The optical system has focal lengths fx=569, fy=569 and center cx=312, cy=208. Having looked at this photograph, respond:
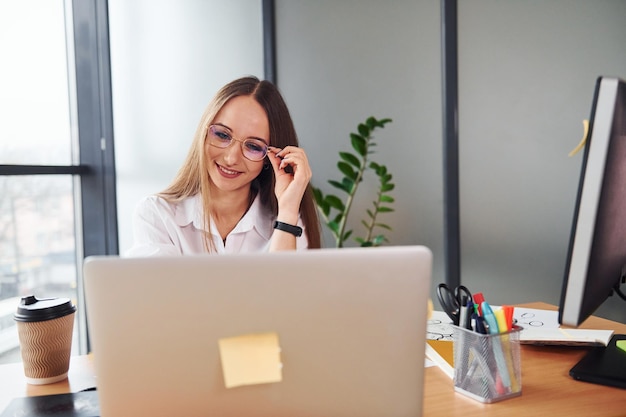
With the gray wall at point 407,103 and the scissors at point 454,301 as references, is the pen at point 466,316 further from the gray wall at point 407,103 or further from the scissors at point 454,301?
the gray wall at point 407,103

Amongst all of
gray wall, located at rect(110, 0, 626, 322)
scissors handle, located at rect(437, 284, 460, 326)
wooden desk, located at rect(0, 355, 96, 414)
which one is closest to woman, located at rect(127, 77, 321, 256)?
wooden desk, located at rect(0, 355, 96, 414)

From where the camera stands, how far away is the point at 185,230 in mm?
1939

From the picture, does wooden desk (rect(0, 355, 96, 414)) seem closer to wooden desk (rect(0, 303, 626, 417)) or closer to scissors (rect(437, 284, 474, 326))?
wooden desk (rect(0, 303, 626, 417))

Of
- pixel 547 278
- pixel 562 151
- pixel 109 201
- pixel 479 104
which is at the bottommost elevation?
pixel 547 278

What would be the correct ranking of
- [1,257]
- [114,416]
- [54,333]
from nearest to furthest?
1. [114,416]
2. [54,333]
3. [1,257]

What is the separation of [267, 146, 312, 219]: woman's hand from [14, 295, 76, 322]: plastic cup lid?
82 cm

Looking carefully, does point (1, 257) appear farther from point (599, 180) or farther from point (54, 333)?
point (599, 180)

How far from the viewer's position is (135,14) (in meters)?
3.17

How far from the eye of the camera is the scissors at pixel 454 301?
1106mm

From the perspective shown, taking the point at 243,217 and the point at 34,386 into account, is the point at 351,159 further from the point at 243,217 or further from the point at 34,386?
the point at 34,386

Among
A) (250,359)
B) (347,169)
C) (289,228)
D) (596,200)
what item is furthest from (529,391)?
(347,169)

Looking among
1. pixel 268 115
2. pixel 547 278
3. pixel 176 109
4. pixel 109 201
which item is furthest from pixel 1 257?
pixel 547 278

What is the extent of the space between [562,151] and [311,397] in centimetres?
275

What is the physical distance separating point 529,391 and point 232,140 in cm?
120
